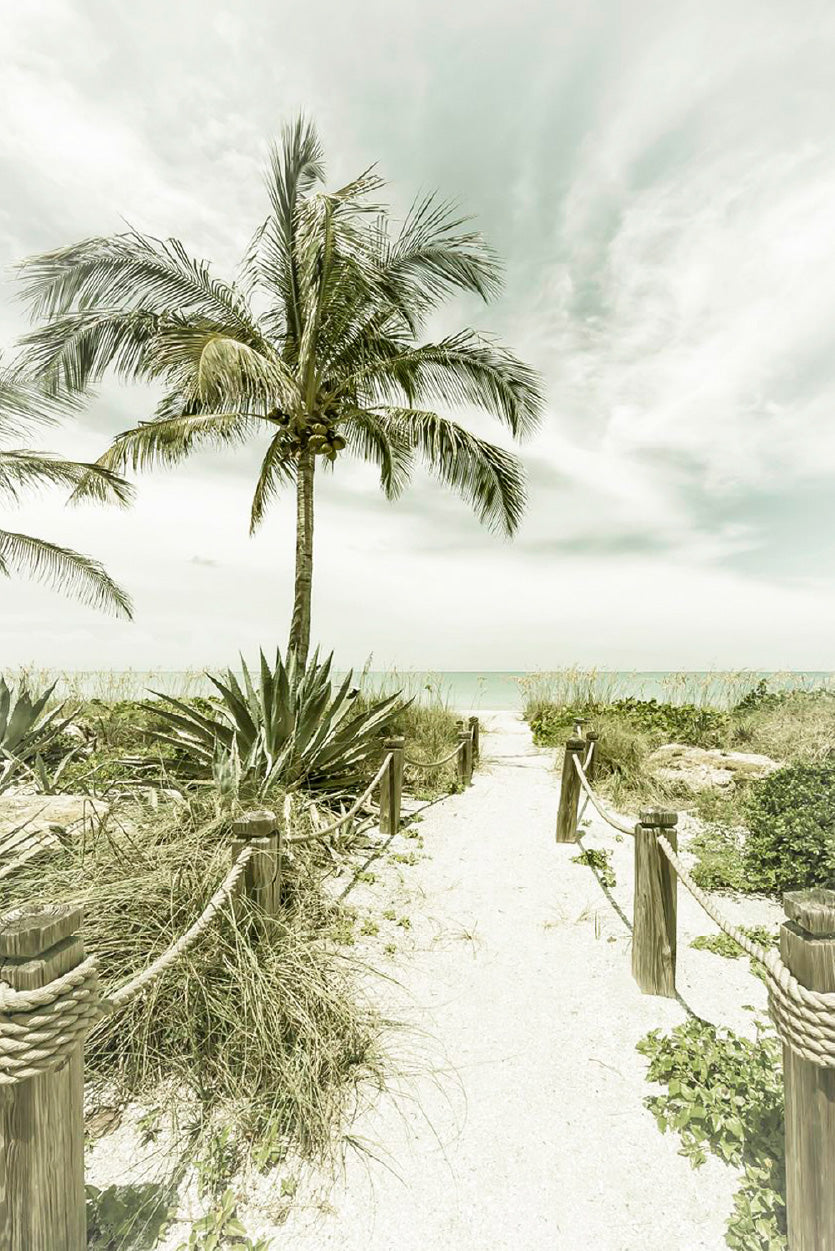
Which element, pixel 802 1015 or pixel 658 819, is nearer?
pixel 802 1015

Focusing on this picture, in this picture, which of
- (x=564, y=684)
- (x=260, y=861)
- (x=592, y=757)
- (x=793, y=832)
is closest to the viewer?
(x=260, y=861)

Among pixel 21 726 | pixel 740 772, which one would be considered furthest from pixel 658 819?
pixel 21 726

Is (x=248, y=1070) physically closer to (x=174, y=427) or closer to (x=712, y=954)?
(x=712, y=954)

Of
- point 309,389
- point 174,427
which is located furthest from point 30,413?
point 309,389

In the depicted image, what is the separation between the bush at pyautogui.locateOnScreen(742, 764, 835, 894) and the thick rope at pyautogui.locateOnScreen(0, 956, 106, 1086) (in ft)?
14.3

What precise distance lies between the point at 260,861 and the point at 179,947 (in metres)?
0.82

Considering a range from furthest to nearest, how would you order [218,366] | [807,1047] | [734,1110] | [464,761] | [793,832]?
[464,761]
[218,366]
[793,832]
[734,1110]
[807,1047]

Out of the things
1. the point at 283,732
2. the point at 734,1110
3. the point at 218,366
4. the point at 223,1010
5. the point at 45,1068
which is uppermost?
the point at 218,366

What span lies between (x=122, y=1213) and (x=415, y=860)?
312cm

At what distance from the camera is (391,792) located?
543 centimetres

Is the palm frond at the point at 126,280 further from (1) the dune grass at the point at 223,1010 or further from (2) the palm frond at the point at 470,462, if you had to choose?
(1) the dune grass at the point at 223,1010

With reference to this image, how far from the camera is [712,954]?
354cm

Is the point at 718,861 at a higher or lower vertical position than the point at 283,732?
lower

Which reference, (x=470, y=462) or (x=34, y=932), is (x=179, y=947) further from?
(x=470, y=462)
